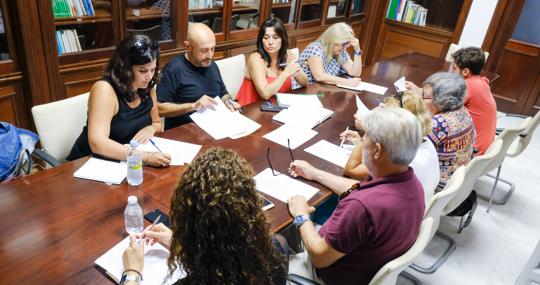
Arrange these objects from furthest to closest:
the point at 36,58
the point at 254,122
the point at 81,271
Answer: the point at 36,58
the point at 254,122
the point at 81,271

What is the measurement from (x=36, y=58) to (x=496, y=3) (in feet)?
15.8

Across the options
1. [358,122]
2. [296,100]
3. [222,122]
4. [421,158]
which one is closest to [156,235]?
[222,122]

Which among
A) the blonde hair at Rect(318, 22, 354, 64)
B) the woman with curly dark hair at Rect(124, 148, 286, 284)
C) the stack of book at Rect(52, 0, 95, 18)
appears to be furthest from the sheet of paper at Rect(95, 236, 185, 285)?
the blonde hair at Rect(318, 22, 354, 64)

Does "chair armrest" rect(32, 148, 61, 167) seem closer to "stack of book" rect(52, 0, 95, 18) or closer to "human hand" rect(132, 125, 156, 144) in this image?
"human hand" rect(132, 125, 156, 144)

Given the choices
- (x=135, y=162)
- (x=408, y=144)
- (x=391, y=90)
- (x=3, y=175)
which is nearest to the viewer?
(x=408, y=144)

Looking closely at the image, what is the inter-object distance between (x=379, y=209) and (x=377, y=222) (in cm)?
4

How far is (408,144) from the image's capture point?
135 cm

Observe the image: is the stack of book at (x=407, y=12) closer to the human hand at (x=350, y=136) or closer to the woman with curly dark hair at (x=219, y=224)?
the human hand at (x=350, y=136)

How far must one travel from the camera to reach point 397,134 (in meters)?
1.35

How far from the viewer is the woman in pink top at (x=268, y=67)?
2.62 metres

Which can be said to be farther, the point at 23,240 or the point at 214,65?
the point at 214,65

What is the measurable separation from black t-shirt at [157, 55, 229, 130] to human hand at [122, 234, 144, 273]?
131 cm

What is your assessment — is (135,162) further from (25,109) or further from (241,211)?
(25,109)

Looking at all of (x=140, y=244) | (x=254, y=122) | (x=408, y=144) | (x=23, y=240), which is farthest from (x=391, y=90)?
(x=23, y=240)
